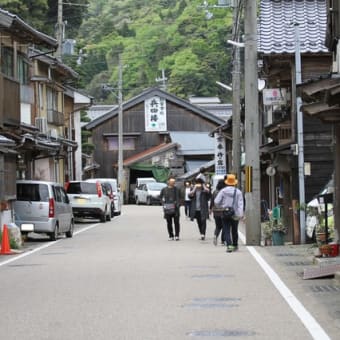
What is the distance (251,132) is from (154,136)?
52206mm

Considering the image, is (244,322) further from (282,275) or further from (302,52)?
(302,52)

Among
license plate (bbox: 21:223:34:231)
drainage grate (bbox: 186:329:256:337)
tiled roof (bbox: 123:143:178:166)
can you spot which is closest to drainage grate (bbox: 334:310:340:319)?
drainage grate (bbox: 186:329:256:337)

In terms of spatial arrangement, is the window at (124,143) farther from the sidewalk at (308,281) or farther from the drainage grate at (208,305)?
the drainage grate at (208,305)

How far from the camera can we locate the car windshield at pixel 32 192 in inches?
974

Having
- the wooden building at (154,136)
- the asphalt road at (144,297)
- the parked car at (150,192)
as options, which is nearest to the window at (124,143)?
the wooden building at (154,136)

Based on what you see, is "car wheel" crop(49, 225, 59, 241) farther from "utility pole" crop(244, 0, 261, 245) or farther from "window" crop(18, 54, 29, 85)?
"window" crop(18, 54, 29, 85)

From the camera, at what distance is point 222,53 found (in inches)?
2633

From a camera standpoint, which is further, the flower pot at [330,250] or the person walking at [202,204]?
the person walking at [202,204]

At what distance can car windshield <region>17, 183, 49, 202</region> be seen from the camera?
24744mm

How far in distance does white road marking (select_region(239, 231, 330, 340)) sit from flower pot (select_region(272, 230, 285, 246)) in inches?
200

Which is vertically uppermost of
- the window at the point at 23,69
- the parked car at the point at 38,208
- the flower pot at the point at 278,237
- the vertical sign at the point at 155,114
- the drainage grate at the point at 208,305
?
the vertical sign at the point at 155,114

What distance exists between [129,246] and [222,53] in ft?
154

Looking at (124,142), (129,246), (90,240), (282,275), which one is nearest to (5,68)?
(90,240)

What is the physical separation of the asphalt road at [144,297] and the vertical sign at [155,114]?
52683mm
